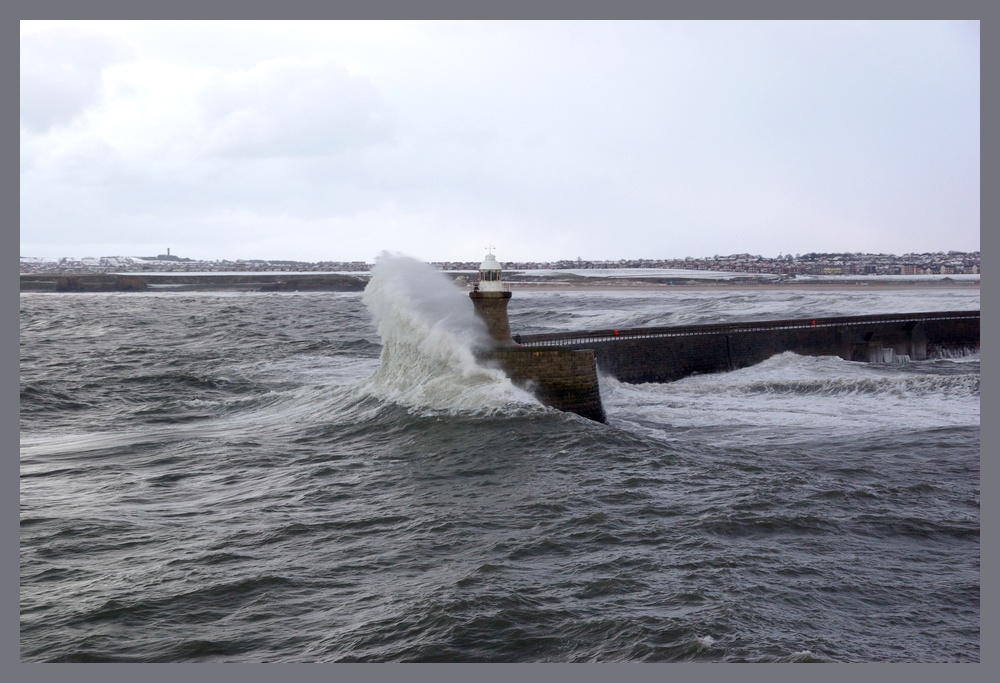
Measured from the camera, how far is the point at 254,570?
8594 millimetres

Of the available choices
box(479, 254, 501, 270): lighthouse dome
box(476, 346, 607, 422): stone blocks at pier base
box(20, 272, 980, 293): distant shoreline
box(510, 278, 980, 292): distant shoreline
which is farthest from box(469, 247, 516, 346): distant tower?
box(20, 272, 980, 293): distant shoreline

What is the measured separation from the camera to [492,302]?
723 inches

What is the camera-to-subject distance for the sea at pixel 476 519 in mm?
7293

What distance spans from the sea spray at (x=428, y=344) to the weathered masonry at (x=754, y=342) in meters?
1.53

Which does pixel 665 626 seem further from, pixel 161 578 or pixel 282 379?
pixel 282 379

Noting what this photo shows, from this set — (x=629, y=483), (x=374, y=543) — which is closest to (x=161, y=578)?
(x=374, y=543)

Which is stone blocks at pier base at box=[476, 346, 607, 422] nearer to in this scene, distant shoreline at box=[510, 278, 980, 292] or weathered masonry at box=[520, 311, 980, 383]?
weathered masonry at box=[520, 311, 980, 383]

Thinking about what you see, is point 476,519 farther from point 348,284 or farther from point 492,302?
point 348,284

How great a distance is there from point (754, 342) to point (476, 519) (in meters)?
18.7

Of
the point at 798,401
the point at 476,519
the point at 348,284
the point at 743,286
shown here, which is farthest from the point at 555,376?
the point at 348,284

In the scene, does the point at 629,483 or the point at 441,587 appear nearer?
the point at 441,587

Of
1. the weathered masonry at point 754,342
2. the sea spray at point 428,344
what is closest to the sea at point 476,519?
the sea spray at point 428,344

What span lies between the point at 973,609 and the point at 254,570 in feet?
21.6

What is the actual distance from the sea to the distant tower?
44 cm
